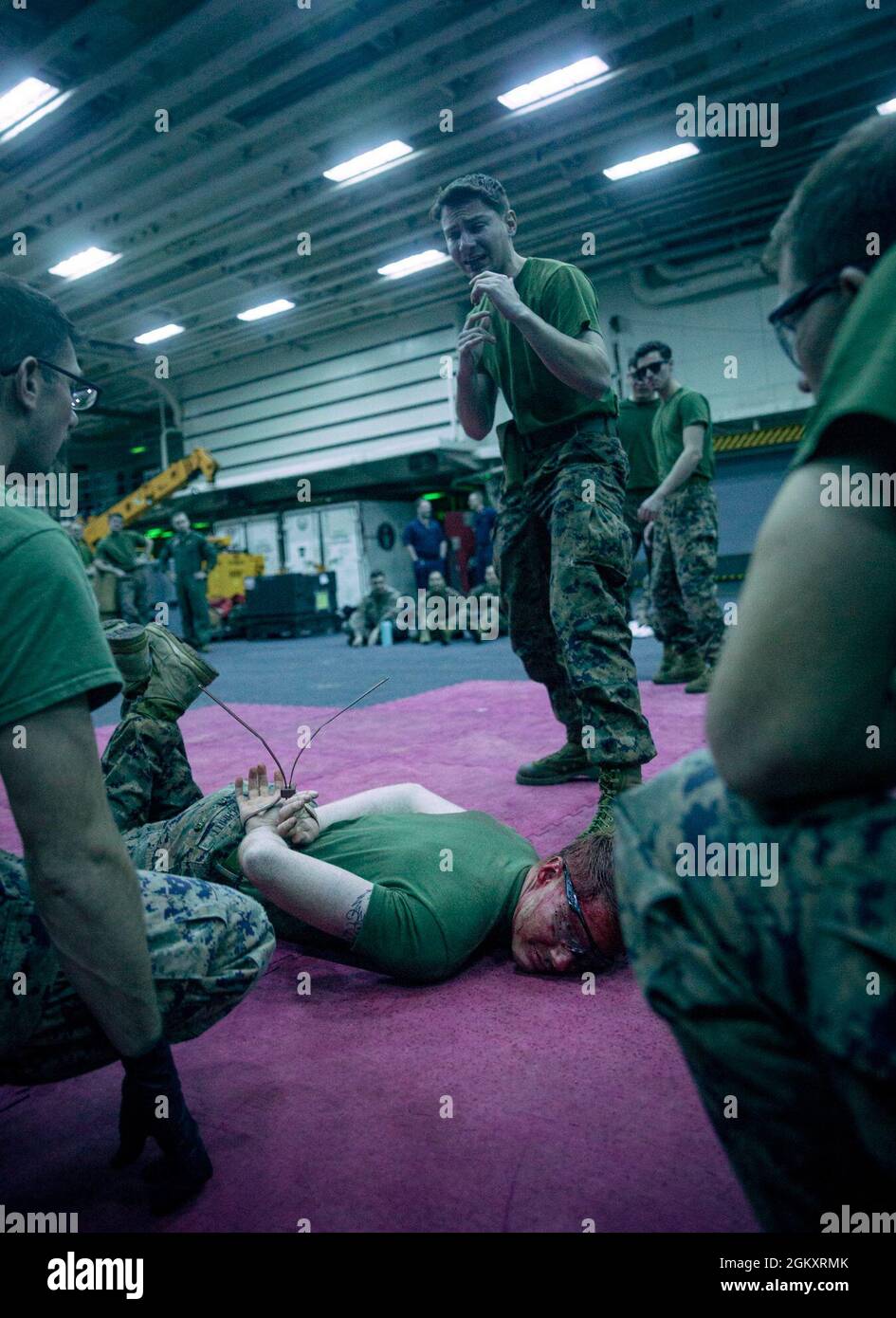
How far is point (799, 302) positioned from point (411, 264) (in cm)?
1203

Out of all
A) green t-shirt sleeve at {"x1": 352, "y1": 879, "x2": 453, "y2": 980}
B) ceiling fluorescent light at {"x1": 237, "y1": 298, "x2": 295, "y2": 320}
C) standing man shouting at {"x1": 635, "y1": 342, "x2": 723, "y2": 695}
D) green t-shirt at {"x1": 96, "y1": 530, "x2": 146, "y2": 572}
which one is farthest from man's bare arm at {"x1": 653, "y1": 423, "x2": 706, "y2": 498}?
ceiling fluorescent light at {"x1": 237, "y1": 298, "x2": 295, "y2": 320}

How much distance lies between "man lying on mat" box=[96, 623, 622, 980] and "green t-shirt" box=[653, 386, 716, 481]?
3.28 metres

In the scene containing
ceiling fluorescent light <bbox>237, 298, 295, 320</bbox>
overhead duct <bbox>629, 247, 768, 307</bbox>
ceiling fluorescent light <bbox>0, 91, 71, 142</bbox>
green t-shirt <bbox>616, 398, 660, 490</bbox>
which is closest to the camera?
green t-shirt <bbox>616, 398, 660, 490</bbox>

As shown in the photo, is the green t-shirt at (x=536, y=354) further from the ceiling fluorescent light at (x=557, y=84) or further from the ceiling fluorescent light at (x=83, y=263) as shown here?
the ceiling fluorescent light at (x=83, y=263)

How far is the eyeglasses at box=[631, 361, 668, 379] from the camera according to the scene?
441 cm

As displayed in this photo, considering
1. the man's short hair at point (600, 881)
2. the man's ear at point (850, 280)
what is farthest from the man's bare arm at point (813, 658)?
the man's short hair at point (600, 881)

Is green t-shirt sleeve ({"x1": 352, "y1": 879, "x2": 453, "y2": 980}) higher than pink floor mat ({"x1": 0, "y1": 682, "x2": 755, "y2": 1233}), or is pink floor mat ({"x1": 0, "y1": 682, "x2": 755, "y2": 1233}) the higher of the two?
green t-shirt sleeve ({"x1": 352, "y1": 879, "x2": 453, "y2": 980})

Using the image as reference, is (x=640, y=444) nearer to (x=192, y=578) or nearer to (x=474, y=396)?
(x=474, y=396)

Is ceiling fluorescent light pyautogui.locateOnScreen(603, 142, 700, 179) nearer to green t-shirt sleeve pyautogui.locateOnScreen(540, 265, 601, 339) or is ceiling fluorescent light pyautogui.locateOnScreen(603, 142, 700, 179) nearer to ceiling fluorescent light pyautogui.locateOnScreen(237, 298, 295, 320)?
ceiling fluorescent light pyautogui.locateOnScreen(237, 298, 295, 320)

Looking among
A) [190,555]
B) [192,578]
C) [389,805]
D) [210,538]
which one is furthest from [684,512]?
[210,538]

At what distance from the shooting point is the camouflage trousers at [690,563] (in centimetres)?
440

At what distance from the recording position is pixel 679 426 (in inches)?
175

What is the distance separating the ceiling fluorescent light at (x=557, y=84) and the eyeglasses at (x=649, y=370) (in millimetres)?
3953
